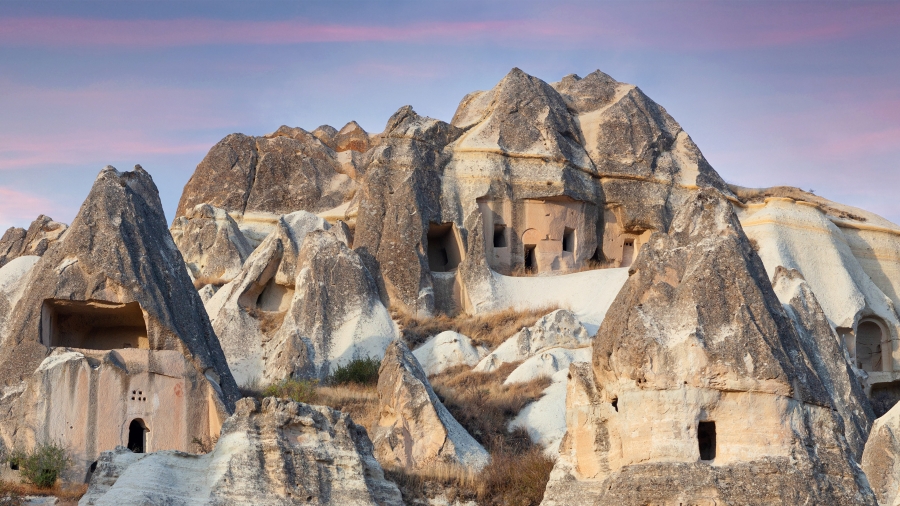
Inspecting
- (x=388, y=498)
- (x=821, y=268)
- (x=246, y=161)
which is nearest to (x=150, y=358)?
(x=388, y=498)

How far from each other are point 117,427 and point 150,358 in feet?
4.49

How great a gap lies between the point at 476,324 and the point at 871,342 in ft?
45.2

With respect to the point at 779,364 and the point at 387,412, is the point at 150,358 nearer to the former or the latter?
the point at 387,412

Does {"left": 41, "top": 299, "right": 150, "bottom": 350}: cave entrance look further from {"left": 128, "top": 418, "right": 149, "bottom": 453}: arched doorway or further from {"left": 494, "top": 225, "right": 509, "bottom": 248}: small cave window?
{"left": 494, "top": 225, "right": 509, "bottom": 248}: small cave window

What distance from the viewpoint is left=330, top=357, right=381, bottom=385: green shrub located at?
32500mm

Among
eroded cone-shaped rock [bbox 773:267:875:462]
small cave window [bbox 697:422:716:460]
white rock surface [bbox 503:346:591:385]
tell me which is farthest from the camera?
eroded cone-shaped rock [bbox 773:267:875:462]

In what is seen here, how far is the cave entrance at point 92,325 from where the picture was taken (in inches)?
986

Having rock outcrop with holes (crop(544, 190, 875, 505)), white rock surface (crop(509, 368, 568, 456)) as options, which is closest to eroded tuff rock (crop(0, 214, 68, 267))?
white rock surface (crop(509, 368, 568, 456))

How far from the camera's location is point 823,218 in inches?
1795

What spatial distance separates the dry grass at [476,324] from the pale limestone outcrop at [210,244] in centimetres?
863

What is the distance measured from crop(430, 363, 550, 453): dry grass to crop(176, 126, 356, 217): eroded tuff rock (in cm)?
1985

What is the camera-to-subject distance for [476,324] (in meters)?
37.7

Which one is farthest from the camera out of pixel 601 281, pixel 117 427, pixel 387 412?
pixel 601 281

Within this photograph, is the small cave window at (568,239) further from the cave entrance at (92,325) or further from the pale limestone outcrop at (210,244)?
the cave entrance at (92,325)
